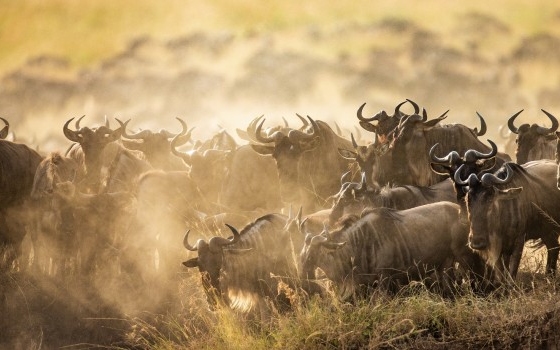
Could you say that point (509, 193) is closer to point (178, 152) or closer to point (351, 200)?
point (351, 200)

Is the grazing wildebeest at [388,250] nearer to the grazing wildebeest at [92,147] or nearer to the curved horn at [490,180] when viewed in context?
the curved horn at [490,180]

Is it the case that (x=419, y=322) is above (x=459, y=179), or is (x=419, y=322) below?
below

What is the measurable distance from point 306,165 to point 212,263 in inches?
100

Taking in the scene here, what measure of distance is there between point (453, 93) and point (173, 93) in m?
14.2

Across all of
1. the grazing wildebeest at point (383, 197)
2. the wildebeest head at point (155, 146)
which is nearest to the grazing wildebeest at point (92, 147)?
the wildebeest head at point (155, 146)

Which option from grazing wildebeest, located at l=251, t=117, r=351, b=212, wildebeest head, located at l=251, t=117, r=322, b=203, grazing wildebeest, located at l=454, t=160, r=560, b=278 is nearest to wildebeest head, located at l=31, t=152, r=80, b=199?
grazing wildebeest, located at l=251, t=117, r=351, b=212

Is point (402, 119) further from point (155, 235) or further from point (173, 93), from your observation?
point (173, 93)

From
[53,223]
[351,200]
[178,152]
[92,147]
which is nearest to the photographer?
[351,200]

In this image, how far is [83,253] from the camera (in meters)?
12.2

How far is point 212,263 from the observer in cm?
940

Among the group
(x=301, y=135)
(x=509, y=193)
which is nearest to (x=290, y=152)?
(x=301, y=135)

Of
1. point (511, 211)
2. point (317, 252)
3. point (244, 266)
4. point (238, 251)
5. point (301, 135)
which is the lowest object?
point (244, 266)

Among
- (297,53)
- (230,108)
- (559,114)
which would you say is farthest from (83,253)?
(297,53)

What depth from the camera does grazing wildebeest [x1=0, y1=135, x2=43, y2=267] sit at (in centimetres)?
1299
